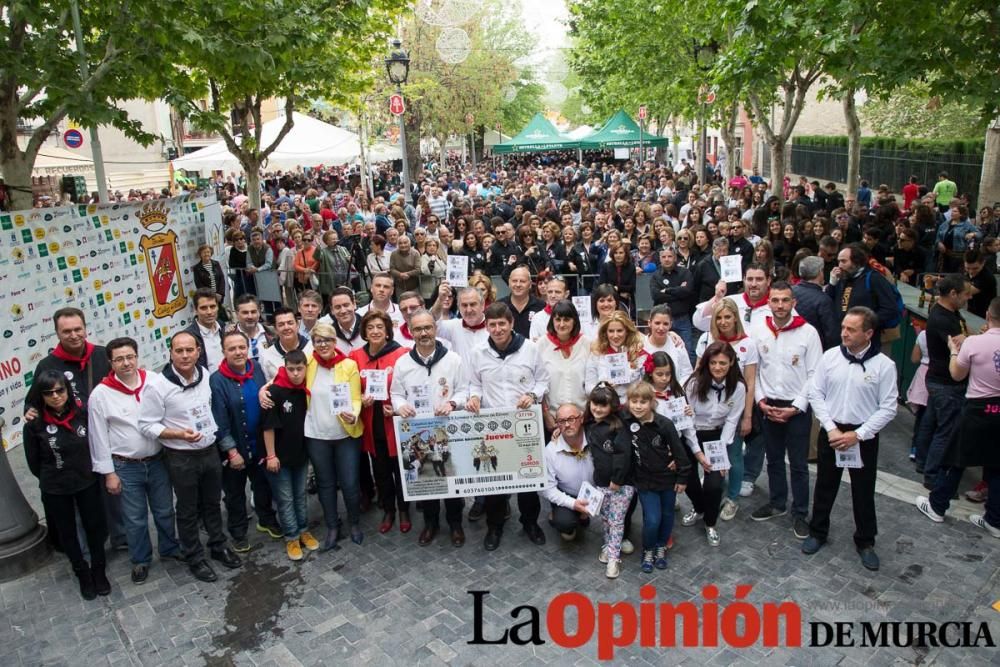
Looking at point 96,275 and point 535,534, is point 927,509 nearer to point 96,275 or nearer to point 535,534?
point 535,534

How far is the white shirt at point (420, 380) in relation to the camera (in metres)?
5.93

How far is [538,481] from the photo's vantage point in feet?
19.3

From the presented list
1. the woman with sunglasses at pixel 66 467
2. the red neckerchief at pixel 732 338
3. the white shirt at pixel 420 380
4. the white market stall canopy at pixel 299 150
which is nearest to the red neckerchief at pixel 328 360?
the white shirt at pixel 420 380

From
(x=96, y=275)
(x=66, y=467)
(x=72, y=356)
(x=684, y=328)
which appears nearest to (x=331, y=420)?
(x=66, y=467)

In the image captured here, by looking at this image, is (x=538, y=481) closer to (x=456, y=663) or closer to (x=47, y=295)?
(x=456, y=663)

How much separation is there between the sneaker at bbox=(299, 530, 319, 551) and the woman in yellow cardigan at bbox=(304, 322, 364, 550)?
0.08 m

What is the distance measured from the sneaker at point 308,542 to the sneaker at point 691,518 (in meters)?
3.02

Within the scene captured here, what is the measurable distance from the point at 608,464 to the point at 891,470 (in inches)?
133

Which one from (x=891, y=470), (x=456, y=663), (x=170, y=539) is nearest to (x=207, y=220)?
(x=170, y=539)

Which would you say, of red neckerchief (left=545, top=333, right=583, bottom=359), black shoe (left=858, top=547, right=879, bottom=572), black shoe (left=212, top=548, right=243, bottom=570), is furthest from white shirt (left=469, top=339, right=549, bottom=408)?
black shoe (left=858, top=547, right=879, bottom=572)

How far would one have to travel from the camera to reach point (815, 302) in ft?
23.5

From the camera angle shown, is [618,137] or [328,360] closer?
[328,360]

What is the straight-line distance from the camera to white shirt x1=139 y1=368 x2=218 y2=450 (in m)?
5.43

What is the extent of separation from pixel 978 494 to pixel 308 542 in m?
5.69
